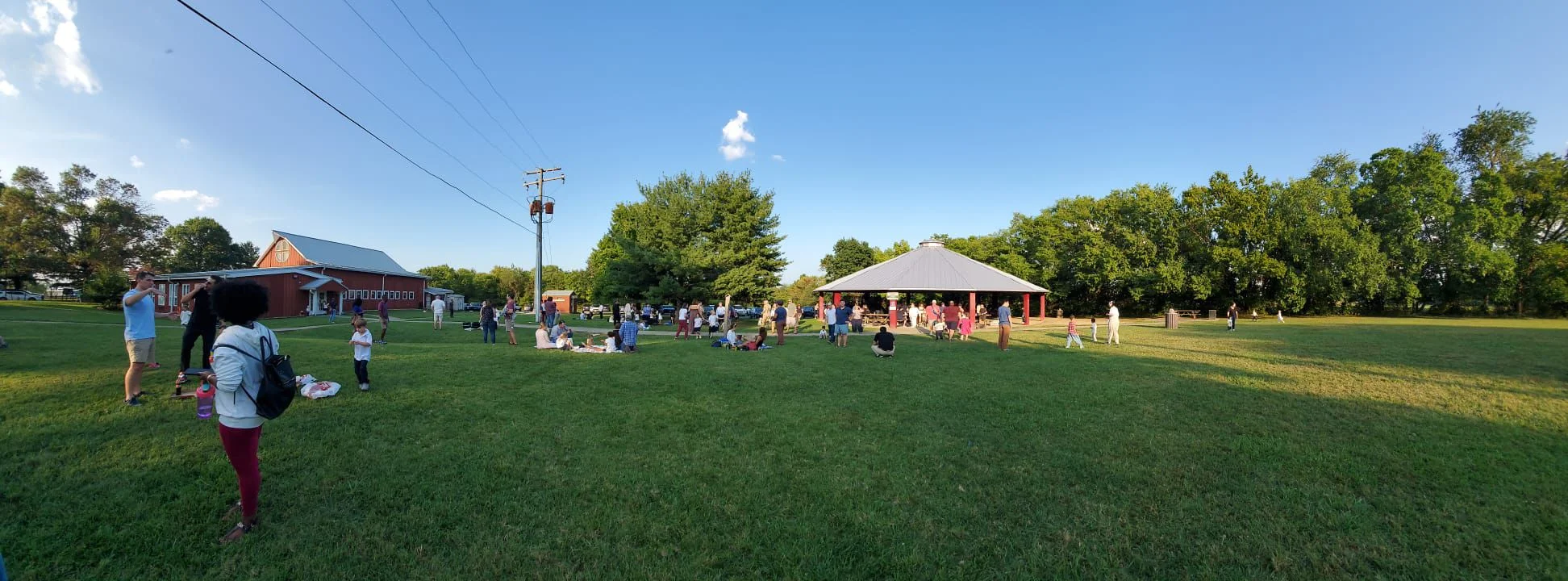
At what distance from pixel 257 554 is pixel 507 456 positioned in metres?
1.88

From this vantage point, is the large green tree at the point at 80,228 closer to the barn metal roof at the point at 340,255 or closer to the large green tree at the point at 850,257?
the barn metal roof at the point at 340,255

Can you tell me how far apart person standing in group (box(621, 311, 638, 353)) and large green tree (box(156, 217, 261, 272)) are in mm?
65331

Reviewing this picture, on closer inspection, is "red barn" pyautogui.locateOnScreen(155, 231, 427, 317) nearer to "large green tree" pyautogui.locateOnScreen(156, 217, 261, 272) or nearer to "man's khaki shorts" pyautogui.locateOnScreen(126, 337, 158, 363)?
"large green tree" pyautogui.locateOnScreen(156, 217, 261, 272)

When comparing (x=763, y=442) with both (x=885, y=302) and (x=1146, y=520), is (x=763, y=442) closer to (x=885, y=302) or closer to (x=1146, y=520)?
(x=1146, y=520)

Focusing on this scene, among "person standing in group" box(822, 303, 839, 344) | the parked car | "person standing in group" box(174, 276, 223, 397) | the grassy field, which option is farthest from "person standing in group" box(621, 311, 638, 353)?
the parked car

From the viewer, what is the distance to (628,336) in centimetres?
1355

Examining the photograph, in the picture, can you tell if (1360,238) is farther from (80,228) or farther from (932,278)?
(80,228)

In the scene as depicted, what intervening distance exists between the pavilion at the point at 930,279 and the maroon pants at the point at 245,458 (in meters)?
23.4

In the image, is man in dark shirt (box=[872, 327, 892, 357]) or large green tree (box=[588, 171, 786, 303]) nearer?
man in dark shirt (box=[872, 327, 892, 357])

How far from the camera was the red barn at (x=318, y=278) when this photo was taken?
30578mm

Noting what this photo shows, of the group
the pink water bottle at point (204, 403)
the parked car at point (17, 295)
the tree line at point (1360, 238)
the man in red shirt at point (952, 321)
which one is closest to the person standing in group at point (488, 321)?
the pink water bottle at point (204, 403)

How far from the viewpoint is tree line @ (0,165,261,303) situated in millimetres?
37688

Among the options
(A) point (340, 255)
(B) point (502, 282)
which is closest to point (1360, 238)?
(A) point (340, 255)

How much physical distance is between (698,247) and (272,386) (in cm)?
2913
